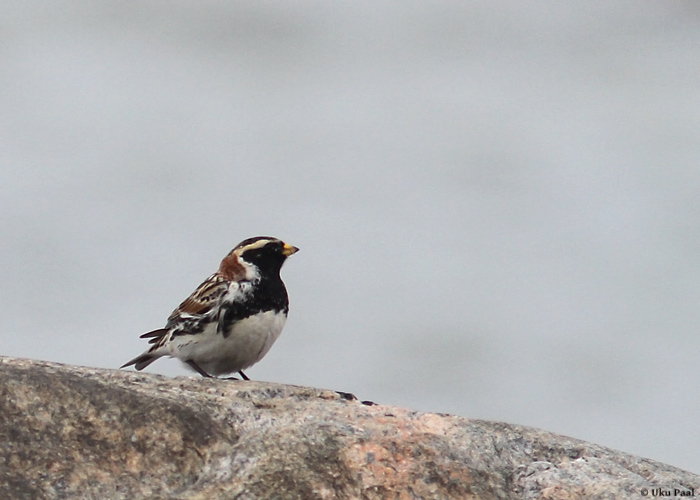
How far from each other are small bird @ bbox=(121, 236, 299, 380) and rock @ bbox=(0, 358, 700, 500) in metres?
3.17

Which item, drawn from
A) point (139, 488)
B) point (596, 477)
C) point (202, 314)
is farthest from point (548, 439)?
point (202, 314)

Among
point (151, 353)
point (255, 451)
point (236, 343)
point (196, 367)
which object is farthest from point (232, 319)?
point (255, 451)

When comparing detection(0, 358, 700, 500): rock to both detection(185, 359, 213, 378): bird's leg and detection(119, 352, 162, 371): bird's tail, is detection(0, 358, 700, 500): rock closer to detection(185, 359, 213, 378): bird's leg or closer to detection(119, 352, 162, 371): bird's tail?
detection(185, 359, 213, 378): bird's leg

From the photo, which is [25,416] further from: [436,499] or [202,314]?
[202,314]

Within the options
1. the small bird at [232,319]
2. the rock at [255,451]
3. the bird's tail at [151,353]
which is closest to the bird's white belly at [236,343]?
the small bird at [232,319]

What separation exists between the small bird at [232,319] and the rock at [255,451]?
10.4ft

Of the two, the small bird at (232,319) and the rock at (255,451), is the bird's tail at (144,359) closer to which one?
the small bird at (232,319)

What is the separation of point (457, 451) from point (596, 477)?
2.37 ft

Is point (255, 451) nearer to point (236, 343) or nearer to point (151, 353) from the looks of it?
point (236, 343)

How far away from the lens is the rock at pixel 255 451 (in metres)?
4.96

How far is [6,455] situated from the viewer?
4.91 metres

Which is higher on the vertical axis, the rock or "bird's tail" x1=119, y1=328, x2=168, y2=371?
"bird's tail" x1=119, y1=328, x2=168, y2=371

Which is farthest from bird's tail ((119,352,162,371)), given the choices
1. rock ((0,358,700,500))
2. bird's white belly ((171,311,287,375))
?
rock ((0,358,700,500))

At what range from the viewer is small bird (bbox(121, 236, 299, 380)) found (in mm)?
9281
